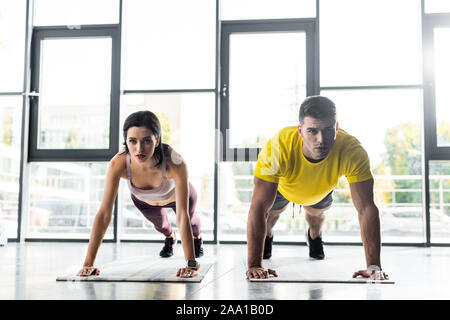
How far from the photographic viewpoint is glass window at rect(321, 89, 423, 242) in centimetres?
382

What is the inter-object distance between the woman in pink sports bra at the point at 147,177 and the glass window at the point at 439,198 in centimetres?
245

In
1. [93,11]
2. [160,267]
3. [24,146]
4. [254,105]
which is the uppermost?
[93,11]

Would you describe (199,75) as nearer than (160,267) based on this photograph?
No

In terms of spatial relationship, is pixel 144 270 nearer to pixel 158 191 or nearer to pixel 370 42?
pixel 158 191

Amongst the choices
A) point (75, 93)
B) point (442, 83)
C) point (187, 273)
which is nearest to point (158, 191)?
point (187, 273)

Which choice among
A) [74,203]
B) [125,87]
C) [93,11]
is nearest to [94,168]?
[74,203]

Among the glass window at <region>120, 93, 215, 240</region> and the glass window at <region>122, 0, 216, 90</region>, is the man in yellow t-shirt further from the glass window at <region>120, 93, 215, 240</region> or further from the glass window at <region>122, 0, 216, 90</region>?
the glass window at <region>122, 0, 216, 90</region>

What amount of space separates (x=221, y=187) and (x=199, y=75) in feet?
3.30

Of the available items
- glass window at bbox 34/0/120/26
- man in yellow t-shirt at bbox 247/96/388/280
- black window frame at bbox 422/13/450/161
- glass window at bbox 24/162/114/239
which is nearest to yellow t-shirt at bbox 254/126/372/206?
man in yellow t-shirt at bbox 247/96/388/280

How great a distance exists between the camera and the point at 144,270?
2.11 meters

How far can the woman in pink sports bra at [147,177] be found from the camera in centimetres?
192

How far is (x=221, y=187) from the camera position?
394 centimetres
